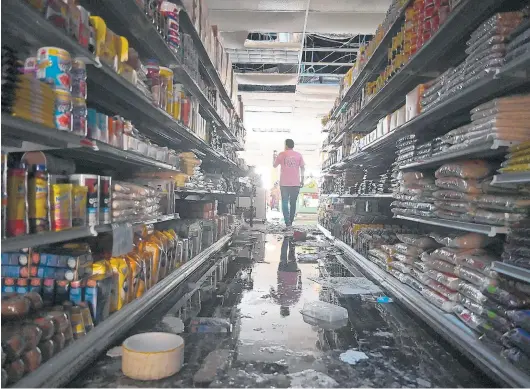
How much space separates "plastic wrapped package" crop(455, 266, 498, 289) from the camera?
219 cm

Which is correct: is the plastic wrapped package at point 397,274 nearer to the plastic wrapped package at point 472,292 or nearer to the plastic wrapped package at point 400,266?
the plastic wrapped package at point 400,266

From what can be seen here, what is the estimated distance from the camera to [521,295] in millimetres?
1985

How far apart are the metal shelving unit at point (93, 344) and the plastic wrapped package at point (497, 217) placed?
2042mm

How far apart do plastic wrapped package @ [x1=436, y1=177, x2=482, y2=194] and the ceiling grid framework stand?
3.87 m

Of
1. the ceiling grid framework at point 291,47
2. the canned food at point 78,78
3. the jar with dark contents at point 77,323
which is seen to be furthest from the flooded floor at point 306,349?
the ceiling grid framework at point 291,47

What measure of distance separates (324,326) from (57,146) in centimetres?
181

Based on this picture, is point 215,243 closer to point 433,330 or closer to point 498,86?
point 433,330

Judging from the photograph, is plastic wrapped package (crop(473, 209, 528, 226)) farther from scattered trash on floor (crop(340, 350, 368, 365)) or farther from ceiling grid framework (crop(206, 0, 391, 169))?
ceiling grid framework (crop(206, 0, 391, 169))

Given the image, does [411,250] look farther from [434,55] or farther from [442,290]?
[434,55]

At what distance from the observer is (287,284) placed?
3.91 m

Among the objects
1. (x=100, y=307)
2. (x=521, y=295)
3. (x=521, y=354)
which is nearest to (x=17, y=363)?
(x=100, y=307)

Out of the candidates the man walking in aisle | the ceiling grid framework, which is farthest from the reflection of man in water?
the man walking in aisle

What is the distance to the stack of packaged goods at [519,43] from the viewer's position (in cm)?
192

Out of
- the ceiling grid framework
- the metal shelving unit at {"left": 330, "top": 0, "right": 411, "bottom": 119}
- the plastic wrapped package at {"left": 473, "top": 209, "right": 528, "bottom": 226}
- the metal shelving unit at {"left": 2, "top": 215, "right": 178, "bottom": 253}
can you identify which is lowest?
the metal shelving unit at {"left": 2, "top": 215, "right": 178, "bottom": 253}
